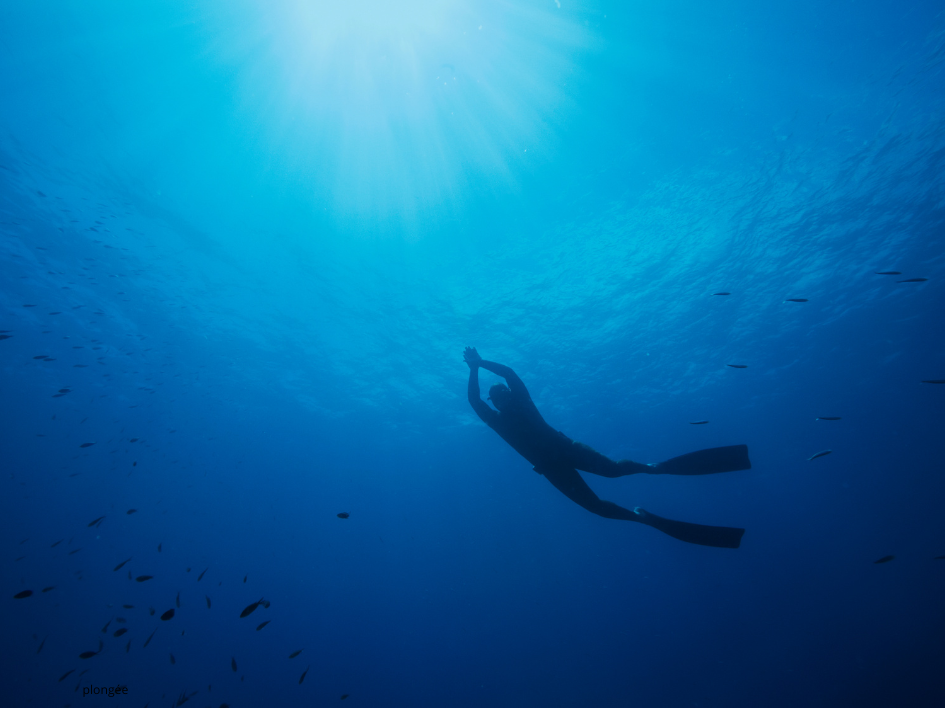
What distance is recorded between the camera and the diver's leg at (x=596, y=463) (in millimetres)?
5352

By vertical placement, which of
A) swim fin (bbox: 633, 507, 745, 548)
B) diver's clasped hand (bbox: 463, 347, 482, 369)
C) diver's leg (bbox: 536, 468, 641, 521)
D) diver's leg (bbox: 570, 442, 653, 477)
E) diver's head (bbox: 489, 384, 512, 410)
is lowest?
swim fin (bbox: 633, 507, 745, 548)

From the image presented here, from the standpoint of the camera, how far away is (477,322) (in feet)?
57.4

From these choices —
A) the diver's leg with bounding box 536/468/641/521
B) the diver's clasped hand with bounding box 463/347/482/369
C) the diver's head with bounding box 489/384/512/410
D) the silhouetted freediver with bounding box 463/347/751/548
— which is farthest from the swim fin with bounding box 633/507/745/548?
the diver's clasped hand with bounding box 463/347/482/369

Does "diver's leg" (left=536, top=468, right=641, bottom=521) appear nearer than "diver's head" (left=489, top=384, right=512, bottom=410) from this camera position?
Yes

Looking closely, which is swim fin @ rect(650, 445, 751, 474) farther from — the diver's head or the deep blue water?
the deep blue water

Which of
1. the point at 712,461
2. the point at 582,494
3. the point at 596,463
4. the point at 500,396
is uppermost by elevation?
the point at 500,396

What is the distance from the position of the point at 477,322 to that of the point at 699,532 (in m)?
13.3

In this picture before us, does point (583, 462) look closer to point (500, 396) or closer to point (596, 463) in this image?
point (596, 463)

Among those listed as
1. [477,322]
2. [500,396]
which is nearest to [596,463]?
[500,396]

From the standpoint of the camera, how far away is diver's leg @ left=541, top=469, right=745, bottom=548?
505 centimetres

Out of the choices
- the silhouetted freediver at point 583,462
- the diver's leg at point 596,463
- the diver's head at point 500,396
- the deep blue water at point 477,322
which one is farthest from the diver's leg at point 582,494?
the deep blue water at point 477,322

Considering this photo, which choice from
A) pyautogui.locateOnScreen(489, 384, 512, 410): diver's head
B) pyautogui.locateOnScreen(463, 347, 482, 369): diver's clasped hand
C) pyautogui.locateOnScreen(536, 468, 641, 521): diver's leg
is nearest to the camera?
pyautogui.locateOnScreen(536, 468, 641, 521): diver's leg

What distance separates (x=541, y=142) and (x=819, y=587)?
174 feet

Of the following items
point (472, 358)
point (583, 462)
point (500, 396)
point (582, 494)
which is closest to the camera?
point (582, 494)
